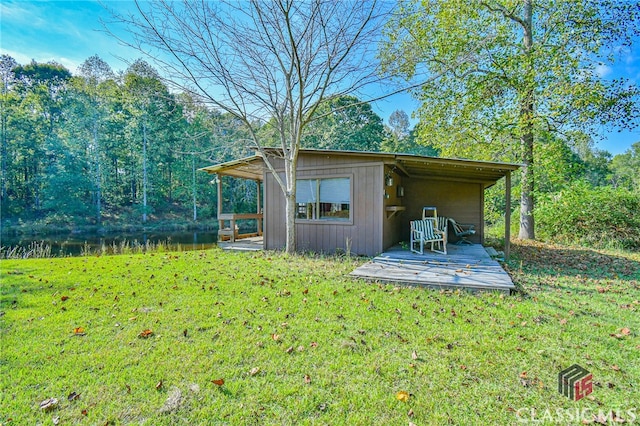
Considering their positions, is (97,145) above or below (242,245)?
above

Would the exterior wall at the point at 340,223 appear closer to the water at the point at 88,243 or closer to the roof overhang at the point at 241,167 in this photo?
the roof overhang at the point at 241,167

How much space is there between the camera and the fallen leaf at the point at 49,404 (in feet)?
5.86

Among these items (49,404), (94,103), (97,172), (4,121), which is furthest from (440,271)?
(4,121)

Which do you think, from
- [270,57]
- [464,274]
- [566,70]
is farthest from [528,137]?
[270,57]

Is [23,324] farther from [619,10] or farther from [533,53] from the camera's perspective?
[619,10]

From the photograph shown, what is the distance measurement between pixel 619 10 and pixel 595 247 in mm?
7337

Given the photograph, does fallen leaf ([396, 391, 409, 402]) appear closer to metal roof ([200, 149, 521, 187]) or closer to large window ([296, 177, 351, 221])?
metal roof ([200, 149, 521, 187])

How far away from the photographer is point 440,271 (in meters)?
4.88

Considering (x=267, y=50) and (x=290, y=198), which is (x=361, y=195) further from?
(x=267, y=50)

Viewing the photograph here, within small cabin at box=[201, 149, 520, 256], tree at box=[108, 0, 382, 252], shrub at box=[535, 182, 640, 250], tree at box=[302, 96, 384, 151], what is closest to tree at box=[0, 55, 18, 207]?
tree at box=[302, 96, 384, 151]

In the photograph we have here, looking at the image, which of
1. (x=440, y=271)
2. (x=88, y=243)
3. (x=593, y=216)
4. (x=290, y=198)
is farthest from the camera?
(x=88, y=243)

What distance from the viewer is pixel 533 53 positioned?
31.2ft

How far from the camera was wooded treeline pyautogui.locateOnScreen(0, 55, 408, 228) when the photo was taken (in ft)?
59.7

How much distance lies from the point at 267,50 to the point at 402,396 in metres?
6.88
